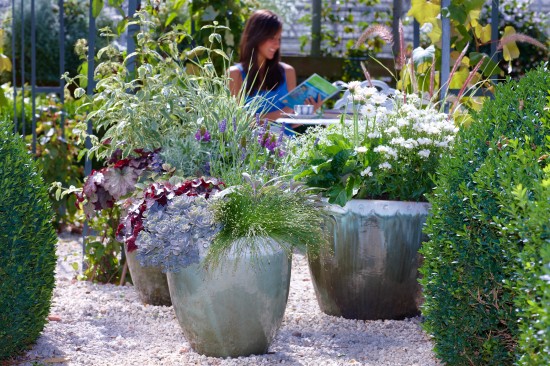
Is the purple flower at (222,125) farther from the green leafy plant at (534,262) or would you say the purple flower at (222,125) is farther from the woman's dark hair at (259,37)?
the woman's dark hair at (259,37)

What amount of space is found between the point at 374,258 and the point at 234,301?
781 mm

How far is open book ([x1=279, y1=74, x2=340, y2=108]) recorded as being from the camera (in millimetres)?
4863

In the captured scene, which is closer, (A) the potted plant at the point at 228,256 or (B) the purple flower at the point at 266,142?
(A) the potted plant at the point at 228,256

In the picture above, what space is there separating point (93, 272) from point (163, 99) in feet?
3.66

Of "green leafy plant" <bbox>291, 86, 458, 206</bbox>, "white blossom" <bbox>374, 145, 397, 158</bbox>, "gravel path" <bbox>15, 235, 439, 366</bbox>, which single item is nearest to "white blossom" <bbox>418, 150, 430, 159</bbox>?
"green leafy plant" <bbox>291, 86, 458, 206</bbox>

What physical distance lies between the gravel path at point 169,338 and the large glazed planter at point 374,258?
9 cm

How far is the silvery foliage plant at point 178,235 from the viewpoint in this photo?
287 cm

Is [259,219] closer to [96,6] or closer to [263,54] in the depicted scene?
[96,6]

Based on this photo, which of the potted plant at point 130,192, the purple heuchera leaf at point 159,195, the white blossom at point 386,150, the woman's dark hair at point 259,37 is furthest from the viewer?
the woman's dark hair at point 259,37

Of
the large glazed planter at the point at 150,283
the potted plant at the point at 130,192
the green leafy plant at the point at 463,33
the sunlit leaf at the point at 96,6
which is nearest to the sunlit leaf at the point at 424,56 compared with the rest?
the green leafy plant at the point at 463,33

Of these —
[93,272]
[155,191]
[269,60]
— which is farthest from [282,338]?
[269,60]

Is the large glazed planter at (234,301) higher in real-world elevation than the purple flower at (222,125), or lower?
lower

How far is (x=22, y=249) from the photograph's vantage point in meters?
2.83

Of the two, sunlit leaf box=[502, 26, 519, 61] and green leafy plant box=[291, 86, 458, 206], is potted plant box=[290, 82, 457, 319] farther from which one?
sunlit leaf box=[502, 26, 519, 61]
